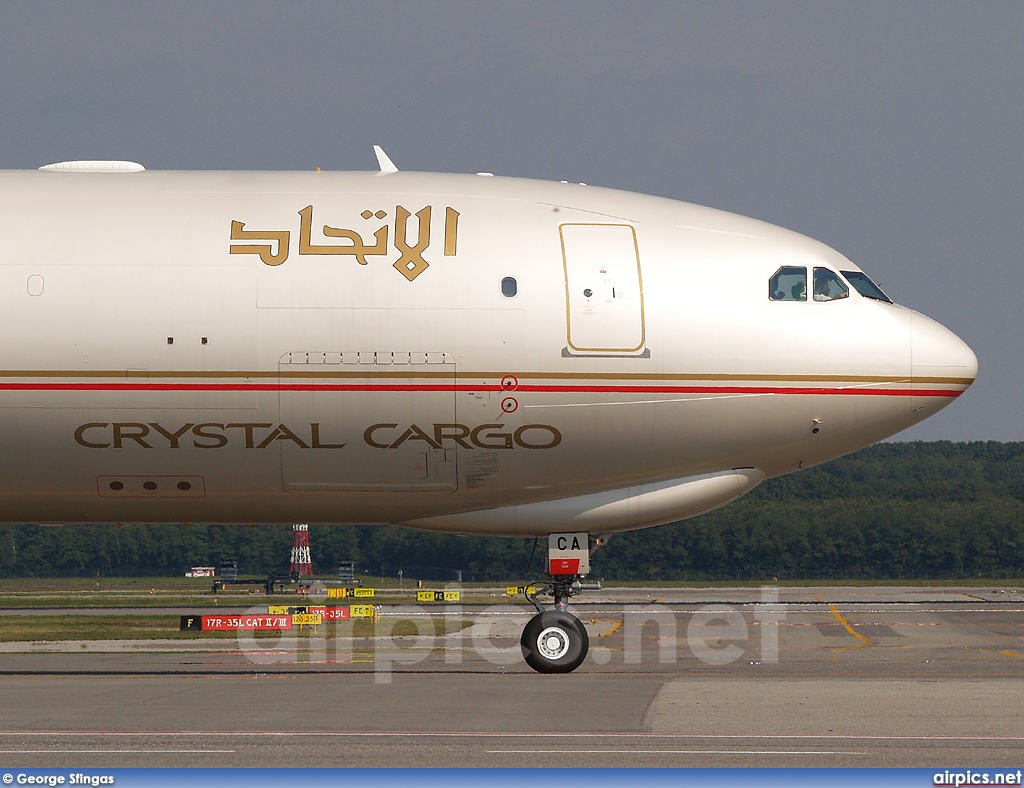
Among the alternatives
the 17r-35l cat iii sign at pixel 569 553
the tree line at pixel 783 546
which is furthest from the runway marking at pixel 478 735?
the tree line at pixel 783 546

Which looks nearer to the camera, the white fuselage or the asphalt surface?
the asphalt surface

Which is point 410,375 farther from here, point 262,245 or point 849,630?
point 849,630

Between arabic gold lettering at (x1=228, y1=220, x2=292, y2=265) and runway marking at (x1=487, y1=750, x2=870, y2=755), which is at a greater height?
arabic gold lettering at (x1=228, y1=220, x2=292, y2=265)

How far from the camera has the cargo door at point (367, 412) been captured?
1944 centimetres

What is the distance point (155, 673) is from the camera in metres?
27.6

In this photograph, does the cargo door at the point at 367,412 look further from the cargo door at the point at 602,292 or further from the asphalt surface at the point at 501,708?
the asphalt surface at the point at 501,708

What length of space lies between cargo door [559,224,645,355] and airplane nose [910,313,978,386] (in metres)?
4.26

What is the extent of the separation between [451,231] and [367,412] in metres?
3.15

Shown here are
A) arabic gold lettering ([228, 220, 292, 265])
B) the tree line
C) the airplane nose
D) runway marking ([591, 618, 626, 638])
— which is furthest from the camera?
the tree line

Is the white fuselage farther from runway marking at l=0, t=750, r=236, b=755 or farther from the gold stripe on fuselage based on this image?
runway marking at l=0, t=750, r=236, b=755

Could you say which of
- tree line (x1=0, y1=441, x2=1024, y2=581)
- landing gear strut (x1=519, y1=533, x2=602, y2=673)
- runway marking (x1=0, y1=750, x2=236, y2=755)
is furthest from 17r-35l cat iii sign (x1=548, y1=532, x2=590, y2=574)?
tree line (x1=0, y1=441, x2=1024, y2=581)

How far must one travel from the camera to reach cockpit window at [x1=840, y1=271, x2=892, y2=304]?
67.6 feet

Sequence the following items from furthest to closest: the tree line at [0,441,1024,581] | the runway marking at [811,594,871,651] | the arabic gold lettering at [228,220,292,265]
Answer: the tree line at [0,441,1024,581]
the runway marking at [811,594,871,651]
the arabic gold lettering at [228,220,292,265]

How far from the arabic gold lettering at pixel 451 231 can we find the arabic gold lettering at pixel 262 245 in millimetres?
2410
